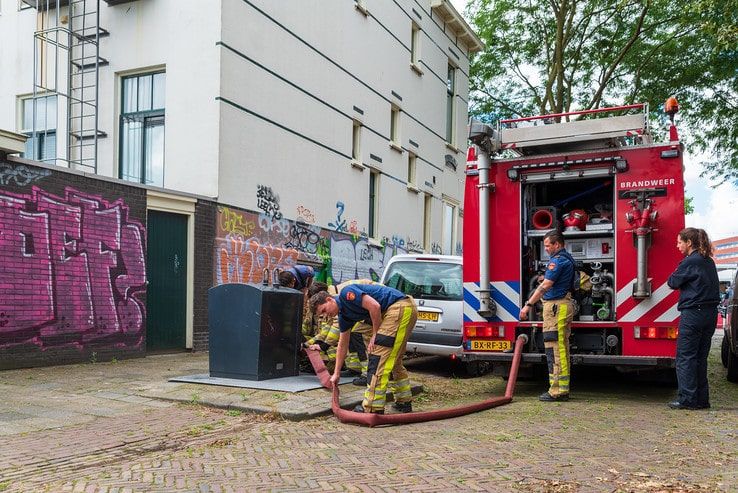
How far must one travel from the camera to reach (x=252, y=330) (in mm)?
7863

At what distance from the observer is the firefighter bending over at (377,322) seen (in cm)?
621

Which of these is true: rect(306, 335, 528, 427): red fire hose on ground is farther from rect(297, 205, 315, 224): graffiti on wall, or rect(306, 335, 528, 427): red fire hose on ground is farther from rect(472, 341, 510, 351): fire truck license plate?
rect(297, 205, 315, 224): graffiti on wall

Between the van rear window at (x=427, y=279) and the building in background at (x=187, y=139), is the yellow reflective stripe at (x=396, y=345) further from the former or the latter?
the building in background at (x=187, y=139)

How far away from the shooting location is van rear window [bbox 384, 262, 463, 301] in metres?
9.93

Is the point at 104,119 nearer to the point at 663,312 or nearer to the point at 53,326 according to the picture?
the point at 53,326

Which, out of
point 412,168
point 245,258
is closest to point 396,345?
point 245,258

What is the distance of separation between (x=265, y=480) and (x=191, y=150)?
30.7 ft

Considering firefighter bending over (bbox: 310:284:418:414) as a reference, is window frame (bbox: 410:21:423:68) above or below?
above

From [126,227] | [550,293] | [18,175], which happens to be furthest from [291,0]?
[550,293]

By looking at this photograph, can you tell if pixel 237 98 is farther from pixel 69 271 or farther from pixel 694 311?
pixel 694 311

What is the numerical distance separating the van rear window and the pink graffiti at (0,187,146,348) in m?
3.95

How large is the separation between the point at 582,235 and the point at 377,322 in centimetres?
325

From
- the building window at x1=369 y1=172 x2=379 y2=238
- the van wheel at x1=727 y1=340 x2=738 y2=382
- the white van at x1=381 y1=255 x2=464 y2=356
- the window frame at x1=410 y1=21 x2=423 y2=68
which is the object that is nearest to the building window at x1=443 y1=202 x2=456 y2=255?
the window frame at x1=410 y1=21 x2=423 y2=68

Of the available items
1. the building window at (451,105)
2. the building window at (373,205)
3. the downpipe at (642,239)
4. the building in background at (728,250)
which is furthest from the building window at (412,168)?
the building in background at (728,250)
